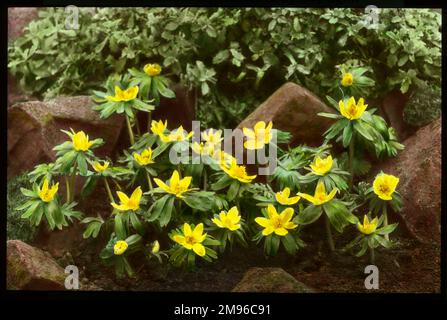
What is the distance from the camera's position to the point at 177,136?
262cm

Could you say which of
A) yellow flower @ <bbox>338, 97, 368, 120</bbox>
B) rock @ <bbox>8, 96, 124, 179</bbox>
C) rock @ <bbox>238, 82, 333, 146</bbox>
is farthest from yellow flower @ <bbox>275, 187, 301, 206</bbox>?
rock @ <bbox>8, 96, 124, 179</bbox>

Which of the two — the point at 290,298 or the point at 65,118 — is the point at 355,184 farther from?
the point at 65,118

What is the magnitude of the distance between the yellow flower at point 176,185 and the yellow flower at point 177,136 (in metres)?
0.14

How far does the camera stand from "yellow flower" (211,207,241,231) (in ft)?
8.32

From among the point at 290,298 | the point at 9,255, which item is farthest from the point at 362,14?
the point at 9,255

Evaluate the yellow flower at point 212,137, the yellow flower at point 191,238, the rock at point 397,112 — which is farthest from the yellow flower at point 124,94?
the rock at point 397,112

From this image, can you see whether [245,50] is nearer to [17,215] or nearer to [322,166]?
[322,166]

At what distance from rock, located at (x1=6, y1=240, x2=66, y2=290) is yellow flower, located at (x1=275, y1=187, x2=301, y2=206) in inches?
31.8

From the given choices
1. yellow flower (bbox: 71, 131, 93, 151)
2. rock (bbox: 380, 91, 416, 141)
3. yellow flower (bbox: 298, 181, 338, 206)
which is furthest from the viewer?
rock (bbox: 380, 91, 416, 141)

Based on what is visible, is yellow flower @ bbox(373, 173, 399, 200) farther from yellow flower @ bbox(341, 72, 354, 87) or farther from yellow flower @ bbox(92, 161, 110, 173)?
yellow flower @ bbox(92, 161, 110, 173)

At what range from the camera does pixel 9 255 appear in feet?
8.60

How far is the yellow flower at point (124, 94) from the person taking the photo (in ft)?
8.85

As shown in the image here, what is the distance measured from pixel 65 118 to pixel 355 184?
109 cm

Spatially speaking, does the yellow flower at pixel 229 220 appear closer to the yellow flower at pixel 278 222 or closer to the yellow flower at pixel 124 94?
the yellow flower at pixel 278 222
